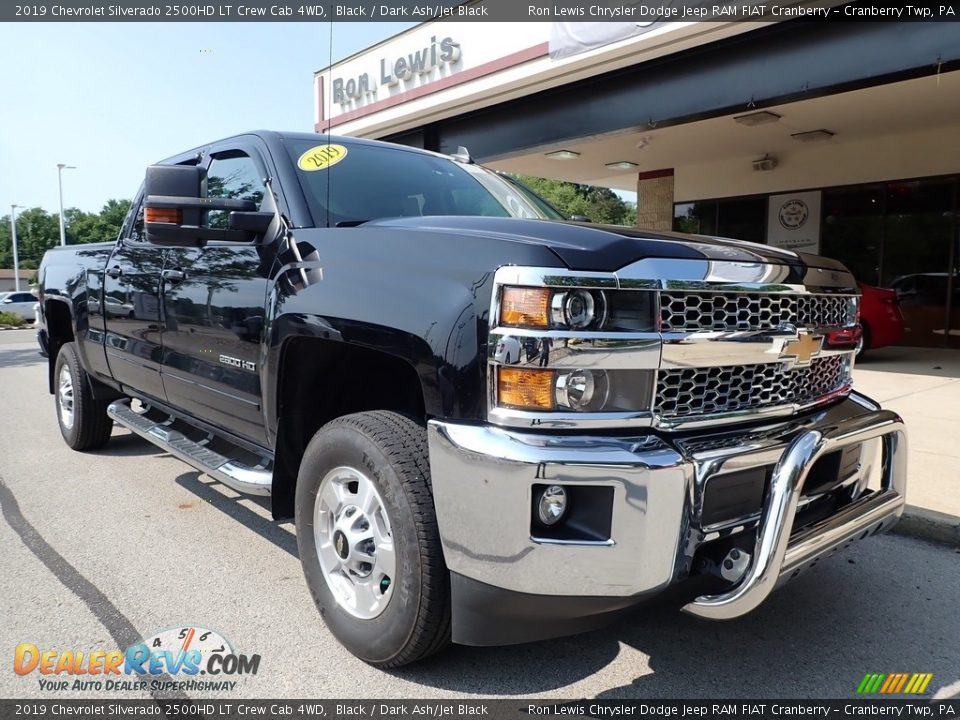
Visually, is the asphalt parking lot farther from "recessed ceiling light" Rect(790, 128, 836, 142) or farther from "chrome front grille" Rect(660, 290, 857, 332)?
"recessed ceiling light" Rect(790, 128, 836, 142)

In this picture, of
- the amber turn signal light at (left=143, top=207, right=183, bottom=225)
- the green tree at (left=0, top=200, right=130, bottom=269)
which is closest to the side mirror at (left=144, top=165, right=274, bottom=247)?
the amber turn signal light at (left=143, top=207, right=183, bottom=225)

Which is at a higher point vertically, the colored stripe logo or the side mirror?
the side mirror

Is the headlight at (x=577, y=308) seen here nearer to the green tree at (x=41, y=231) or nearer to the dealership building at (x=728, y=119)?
the dealership building at (x=728, y=119)

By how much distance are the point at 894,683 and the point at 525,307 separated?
6.12 ft

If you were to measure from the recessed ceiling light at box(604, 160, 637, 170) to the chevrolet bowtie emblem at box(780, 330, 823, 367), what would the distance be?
11.7 m

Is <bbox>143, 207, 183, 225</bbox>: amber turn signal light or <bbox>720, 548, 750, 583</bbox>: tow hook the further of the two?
<bbox>143, 207, 183, 225</bbox>: amber turn signal light

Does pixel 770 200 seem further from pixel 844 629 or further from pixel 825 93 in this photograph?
pixel 844 629

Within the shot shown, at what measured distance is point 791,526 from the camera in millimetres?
2053

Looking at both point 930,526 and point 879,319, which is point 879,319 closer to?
point 879,319

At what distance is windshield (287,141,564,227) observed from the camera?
3061mm

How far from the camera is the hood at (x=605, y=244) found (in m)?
2.01

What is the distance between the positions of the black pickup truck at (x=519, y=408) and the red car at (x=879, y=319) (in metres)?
A: 8.60

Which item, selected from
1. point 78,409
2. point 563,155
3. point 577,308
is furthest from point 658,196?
point 577,308

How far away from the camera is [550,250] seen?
6.57ft
